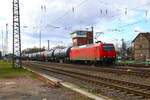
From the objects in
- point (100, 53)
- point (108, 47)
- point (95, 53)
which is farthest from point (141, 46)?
point (100, 53)

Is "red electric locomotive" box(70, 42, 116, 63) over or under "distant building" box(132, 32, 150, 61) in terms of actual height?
under

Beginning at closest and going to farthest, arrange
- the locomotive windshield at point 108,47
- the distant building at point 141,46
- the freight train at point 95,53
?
the freight train at point 95,53, the locomotive windshield at point 108,47, the distant building at point 141,46

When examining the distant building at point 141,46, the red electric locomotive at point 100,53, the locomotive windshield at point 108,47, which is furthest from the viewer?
the distant building at point 141,46

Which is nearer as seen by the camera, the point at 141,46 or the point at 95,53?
the point at 95,53

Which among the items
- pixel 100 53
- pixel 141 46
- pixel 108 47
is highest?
pixel 141 46

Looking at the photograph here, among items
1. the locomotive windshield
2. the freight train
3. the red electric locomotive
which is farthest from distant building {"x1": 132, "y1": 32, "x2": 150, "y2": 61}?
the locomotive windshield

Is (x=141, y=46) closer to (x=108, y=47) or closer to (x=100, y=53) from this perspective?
(x=108, y=47)

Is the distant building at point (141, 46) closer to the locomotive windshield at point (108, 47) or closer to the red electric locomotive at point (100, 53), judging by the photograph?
the red electric locomotive at point (100, 53)

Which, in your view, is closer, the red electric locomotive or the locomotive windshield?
the red electric locomotive

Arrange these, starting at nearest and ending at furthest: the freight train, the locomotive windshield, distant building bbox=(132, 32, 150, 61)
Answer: the freight train < the locomotive windshield < distant building bbox=(132, 32, 150, 61)

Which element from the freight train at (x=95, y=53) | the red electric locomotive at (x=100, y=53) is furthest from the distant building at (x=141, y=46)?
the red electric locomotive at (x=100, y=53)

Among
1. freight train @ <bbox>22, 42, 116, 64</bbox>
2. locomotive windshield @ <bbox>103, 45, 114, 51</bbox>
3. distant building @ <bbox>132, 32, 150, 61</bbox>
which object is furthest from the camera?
Result: distant building @ <bbox>132, 32, 150, 61</bbox>

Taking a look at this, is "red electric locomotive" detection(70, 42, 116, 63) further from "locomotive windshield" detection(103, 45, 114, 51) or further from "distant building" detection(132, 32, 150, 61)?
"distant building" detection(132, 32, 150, 61)

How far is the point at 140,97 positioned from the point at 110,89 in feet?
13.3
